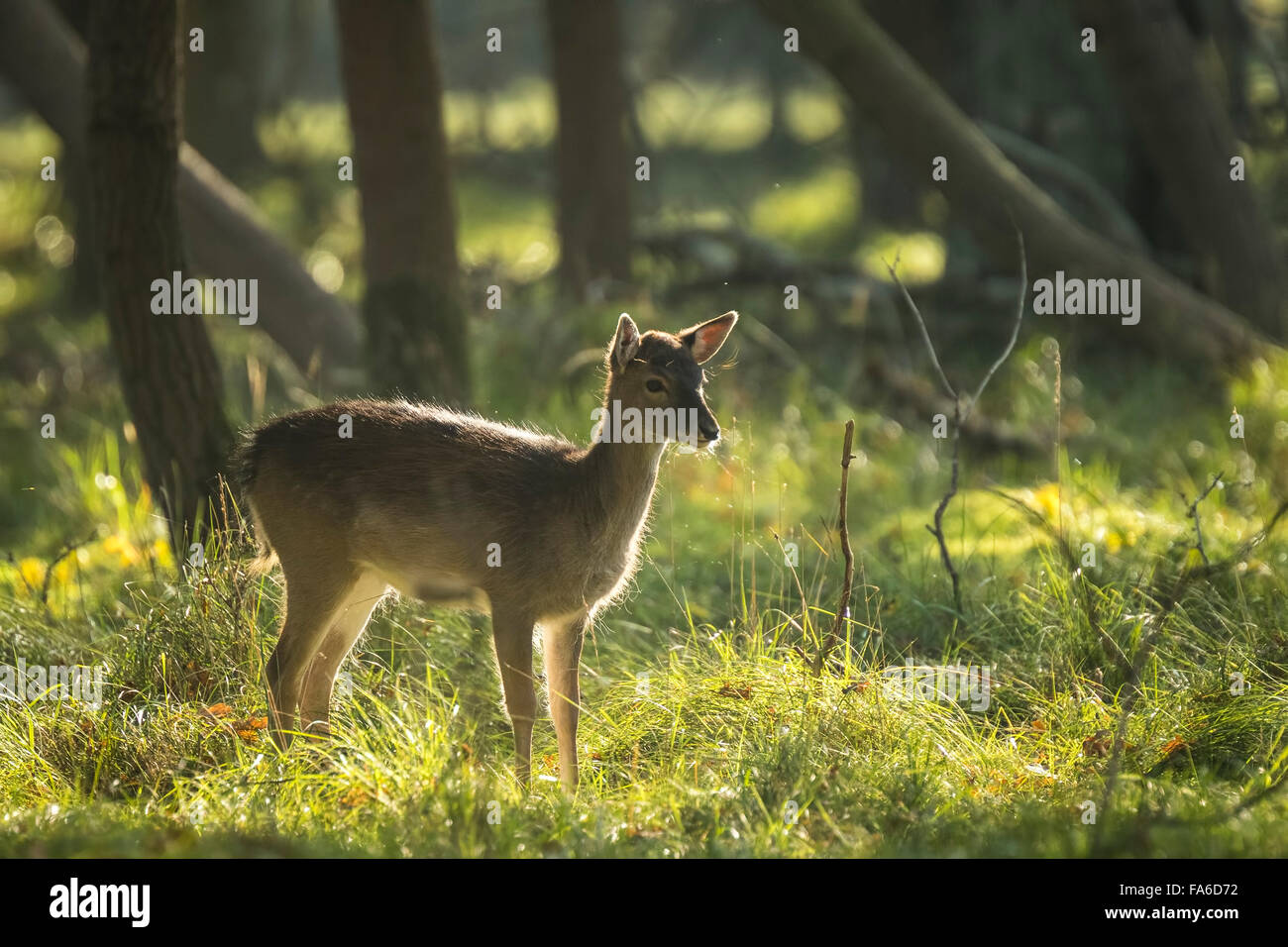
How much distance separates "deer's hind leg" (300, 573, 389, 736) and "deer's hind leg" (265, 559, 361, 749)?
0.13 metres

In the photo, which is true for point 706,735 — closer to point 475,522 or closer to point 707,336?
point 475,522

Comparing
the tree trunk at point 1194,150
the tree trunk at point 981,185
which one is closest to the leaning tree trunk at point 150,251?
the tree trunk at point 981,185

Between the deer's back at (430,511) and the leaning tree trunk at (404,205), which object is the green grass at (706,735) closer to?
the deer's back at (430,511)

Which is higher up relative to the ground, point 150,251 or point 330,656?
point 150,251

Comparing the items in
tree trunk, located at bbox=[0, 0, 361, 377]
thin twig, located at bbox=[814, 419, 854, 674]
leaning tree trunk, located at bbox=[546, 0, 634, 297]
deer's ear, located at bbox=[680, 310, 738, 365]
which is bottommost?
thin twig, located at bbox=[814, 419, 854, 674]

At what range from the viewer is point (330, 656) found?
5.39 metres

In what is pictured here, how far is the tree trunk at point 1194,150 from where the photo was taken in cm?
1070

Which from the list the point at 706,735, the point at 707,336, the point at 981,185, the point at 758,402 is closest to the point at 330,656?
the point at 706,735

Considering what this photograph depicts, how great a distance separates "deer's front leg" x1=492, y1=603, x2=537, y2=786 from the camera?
5.01 meters

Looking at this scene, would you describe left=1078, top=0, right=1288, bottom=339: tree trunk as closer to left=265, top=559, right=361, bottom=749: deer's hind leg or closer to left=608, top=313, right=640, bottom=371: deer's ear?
left=608, top=313, right=640, bottom=371: deer's ear

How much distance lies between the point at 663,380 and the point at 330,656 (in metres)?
1.68

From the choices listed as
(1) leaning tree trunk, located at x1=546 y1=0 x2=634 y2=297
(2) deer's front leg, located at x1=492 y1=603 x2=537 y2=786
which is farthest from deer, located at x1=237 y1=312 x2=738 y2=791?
(1) leaning tree trunk, located at x1=546 y1=0 x2=634 y2=297

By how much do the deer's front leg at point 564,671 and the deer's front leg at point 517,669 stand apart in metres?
0.14

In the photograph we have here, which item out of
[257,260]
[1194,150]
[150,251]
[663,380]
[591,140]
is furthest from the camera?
[591,140]
